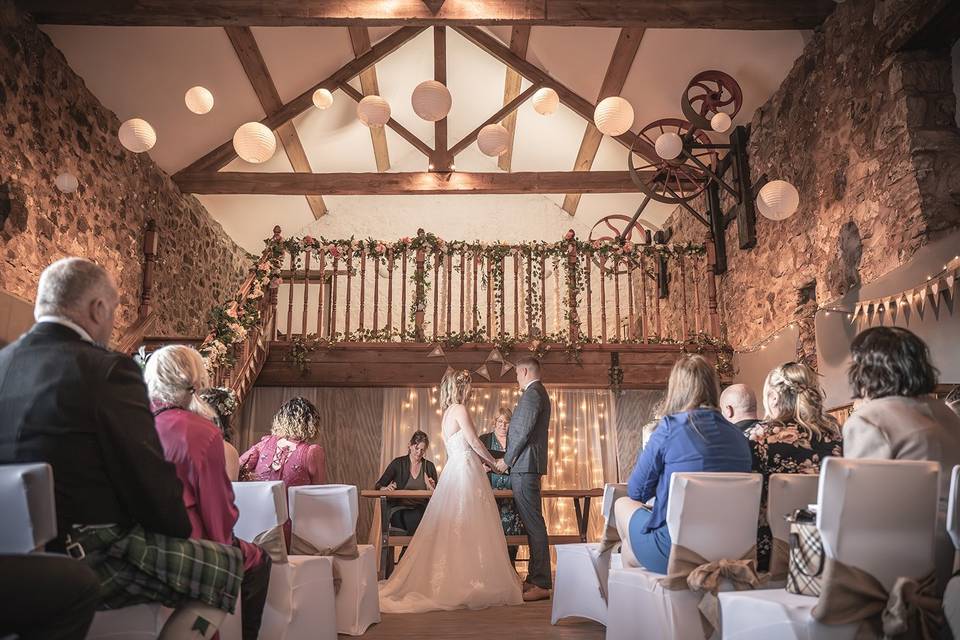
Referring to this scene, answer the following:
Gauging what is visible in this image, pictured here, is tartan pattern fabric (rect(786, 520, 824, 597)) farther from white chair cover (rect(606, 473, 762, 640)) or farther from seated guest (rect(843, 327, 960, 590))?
white chair cover (rect(606, 473, 762, 640))

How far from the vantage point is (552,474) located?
396 inches

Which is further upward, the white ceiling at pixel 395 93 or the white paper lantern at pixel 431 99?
the white ceiling at pixel 395 93

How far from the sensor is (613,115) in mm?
6699

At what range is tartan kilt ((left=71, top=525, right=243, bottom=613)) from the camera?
1.89m

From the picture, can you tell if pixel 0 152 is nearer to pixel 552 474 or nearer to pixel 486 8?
pixel 486 8

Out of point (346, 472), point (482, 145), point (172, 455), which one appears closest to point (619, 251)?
point (482, 145)

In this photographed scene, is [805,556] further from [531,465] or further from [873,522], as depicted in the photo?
[531,465]

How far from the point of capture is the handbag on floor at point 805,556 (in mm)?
2176

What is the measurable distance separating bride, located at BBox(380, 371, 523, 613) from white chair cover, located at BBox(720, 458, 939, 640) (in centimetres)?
299

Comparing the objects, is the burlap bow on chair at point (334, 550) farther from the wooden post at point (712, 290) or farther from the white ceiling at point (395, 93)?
the white ceiling at point (395, 93)

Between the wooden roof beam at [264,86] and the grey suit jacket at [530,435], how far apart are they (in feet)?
17.0

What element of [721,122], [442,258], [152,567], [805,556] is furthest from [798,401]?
[442,258]

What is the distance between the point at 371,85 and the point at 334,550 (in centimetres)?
815

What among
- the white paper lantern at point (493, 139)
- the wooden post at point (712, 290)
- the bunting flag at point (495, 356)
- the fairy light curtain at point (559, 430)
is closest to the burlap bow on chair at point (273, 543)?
the bunting flag at point (495, 356)
